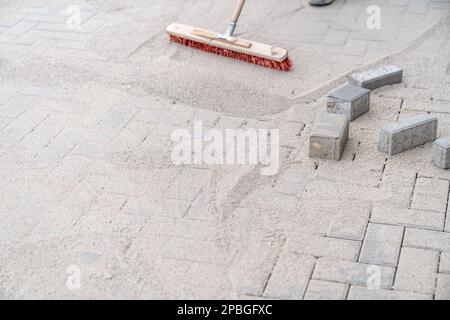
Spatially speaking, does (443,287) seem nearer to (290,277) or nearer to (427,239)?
(427,239)

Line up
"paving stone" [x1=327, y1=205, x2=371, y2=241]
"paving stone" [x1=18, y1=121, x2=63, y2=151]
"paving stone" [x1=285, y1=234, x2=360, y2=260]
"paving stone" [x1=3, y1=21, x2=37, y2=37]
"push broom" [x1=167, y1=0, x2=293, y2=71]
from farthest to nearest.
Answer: "paving stone" [x1=3, y1=21, x2=37, y2=37] < "push broom" [x1=167, y1=0, x2=293, y2=71] < "paving stone" [x1=18, y1=121, x2=63, y2=151] < "paving stone" [x1=327, y1=205, x2=371, y2=241] < "paving stone" [x1=285, y1=234, x2=360, y2=260]

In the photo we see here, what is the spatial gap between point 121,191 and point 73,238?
0.53 m

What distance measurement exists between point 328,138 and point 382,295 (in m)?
1.36

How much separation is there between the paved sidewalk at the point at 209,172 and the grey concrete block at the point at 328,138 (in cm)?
8

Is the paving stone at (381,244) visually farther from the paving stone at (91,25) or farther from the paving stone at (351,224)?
the paving stone at (91,25)

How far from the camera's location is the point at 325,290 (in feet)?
13.0

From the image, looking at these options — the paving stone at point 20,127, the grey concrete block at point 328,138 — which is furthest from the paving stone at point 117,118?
the grey concrete block at point 328,138

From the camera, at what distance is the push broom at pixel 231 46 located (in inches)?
248

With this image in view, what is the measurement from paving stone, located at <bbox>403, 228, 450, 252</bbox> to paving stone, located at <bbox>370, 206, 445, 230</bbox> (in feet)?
0.18

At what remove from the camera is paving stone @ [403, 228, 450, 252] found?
4.26 m

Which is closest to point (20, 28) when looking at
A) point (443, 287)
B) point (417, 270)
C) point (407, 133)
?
point (407, 133)

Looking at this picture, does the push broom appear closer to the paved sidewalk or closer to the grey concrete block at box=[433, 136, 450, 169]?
the paved sidewalk

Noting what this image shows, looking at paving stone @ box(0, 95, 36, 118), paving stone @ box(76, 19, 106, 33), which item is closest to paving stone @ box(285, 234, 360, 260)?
paving stone @ box(0, 95, 36, 118)
